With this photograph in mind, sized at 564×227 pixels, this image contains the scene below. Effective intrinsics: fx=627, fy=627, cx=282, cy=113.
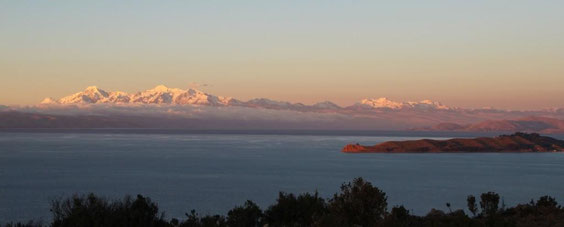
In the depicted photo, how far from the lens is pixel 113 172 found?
105875 mm

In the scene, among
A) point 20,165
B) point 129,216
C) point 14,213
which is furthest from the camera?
point 20,165

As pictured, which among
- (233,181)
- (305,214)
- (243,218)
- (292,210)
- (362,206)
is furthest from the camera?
(233,181)

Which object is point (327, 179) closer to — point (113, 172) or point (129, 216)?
point (113, 172)

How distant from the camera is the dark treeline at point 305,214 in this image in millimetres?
26281

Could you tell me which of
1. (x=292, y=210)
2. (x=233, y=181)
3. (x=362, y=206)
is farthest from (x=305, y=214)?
(x=233, y=181)

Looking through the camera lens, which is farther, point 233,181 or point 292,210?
point 233,181

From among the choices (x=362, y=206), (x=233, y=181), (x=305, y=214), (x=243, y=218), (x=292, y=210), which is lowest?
(x=233, y=181)

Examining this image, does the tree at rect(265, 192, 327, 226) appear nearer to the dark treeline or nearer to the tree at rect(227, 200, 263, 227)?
the dark treeline

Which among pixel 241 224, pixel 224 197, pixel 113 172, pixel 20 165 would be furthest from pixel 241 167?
pixel 241 224

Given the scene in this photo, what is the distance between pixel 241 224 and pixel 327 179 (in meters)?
68.5

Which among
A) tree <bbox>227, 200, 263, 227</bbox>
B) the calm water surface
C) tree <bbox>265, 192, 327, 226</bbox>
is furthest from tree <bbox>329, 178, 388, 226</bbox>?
the calm water surface

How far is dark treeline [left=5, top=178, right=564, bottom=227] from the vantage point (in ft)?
86.2

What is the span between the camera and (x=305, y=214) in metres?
33.3

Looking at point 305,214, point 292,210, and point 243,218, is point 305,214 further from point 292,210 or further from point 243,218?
point 243,218
